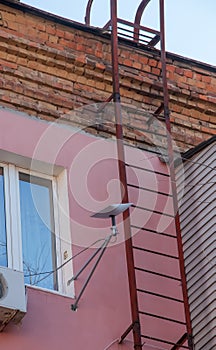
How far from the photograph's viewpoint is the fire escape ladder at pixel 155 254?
8.47 meters

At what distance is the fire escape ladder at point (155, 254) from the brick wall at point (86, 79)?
0.95ft

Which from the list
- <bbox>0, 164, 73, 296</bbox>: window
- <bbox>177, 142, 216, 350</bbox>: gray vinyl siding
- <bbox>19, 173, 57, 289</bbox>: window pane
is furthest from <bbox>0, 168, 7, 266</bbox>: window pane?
<bbox>177, 142, 216, 350</bbox>: gray vinyl siding

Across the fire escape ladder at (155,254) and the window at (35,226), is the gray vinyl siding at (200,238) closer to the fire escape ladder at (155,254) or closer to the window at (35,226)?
the fire escape ladder at (155,254)

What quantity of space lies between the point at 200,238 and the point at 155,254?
1.29 ft

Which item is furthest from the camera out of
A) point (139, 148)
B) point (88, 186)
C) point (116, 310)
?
point (139, 148)

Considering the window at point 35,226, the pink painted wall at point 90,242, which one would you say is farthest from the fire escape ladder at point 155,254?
the window at point 35,226

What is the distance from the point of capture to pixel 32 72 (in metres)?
9.65

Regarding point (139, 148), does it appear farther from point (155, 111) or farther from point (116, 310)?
point (116, 310)

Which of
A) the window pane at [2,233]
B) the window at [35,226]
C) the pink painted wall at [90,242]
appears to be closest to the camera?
the pink painted wall at [90,242]

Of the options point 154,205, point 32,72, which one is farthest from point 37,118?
point 154,205

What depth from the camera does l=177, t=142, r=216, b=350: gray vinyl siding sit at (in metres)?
8.70

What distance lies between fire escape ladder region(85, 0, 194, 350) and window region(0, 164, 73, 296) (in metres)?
0.54

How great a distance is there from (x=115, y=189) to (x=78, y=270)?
949mm

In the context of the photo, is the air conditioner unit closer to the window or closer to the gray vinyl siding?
the window
